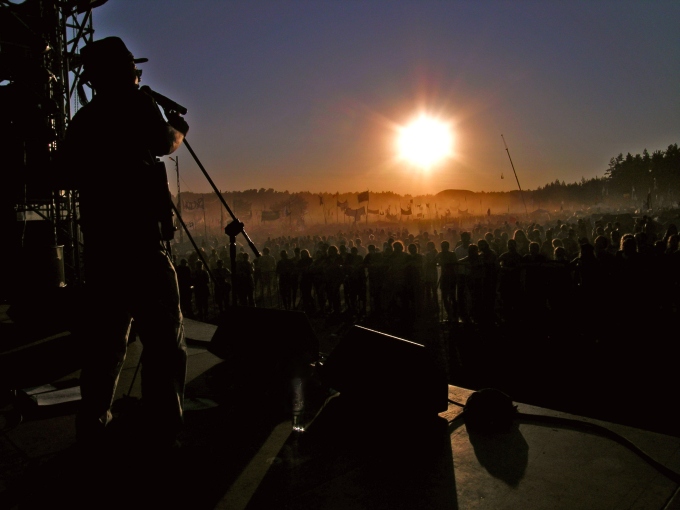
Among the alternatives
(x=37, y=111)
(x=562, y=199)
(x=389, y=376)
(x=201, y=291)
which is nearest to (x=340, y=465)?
(x=389, y=376)

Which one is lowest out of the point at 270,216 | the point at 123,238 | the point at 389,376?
the point at 389,376

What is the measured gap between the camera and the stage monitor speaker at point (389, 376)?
2.89 metres

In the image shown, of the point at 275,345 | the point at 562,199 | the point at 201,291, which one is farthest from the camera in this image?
the point at 562,199

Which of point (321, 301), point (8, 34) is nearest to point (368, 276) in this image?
point (321, 301)

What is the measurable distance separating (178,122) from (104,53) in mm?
497

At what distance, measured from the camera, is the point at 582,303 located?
8398mm

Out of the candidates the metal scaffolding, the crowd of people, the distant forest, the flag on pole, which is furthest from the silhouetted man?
the flag on pole

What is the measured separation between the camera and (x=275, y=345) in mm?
3570

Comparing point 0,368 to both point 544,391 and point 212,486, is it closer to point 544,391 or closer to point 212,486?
point 212,486

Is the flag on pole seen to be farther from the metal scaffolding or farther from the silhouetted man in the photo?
the silhouetted man

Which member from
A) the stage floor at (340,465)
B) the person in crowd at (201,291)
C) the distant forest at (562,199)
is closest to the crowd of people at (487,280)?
the person in crowd at (201,291)

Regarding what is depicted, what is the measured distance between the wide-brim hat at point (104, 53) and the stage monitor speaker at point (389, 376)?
2265 mm

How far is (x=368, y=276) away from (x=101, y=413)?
9.65 meters

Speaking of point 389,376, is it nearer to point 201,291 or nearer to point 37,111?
point 37,111
